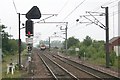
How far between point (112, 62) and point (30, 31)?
2351 cm

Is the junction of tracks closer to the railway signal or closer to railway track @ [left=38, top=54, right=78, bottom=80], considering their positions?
railway track @ [left=38, top=54, right=78, bottom=80]

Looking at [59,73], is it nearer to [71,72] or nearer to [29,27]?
[71,72]

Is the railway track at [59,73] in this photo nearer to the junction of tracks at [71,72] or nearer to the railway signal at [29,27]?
the junction of tracks at [71,72]

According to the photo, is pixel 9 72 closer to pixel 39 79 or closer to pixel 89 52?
pixel 39 79

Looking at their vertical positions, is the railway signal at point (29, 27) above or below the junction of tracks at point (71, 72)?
above

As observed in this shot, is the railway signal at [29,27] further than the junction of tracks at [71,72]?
No

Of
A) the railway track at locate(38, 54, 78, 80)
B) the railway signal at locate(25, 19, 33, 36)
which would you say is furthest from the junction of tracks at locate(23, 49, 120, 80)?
the railway signal at locate(25, 19, 33, 36)

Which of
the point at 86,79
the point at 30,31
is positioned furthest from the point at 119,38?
the point at 30,31

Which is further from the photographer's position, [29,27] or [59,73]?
[59,73]

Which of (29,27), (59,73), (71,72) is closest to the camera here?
(29,27)

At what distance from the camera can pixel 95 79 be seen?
74.0 ft

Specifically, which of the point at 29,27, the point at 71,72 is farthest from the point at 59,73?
the point at 29,27

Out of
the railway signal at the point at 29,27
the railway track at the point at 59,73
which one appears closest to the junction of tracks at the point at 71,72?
the railway track at the point at 59,73

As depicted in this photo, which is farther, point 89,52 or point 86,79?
point 89,52
